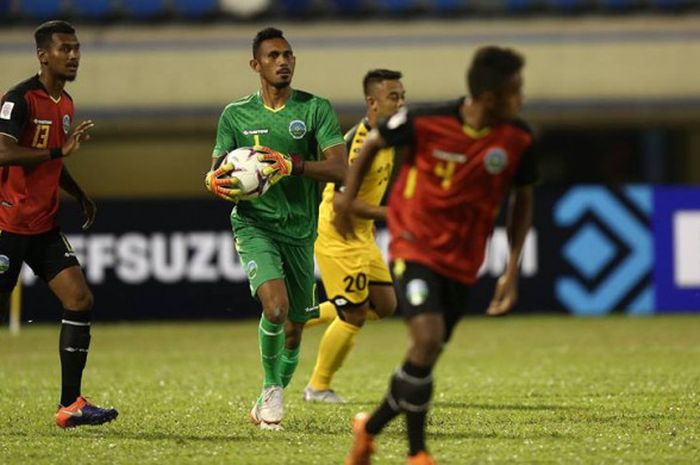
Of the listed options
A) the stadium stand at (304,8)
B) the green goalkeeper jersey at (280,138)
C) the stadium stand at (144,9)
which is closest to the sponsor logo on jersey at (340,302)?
the green goalkeeper jersey at (280,138)

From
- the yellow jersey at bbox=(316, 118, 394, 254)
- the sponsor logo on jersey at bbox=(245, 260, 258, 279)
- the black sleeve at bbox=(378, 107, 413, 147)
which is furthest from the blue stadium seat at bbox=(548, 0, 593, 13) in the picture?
the black sleeve at bbox=(378, 107, 413, 147)

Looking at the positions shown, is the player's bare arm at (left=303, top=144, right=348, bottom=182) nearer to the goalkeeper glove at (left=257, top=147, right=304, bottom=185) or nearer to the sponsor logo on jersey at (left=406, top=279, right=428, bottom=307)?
the goalkeeper glove at (left=257, top=147, right=304, bottom=185)

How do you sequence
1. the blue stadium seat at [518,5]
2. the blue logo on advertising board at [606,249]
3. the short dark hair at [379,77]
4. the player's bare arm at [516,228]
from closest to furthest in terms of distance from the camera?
the player's bare arm at [516,228] → the short dark hair at [379,77] → the blue logo on advertising board at [606,249] → the blue stadium seat at [518,5]

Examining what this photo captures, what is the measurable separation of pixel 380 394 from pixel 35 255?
3.11 metres

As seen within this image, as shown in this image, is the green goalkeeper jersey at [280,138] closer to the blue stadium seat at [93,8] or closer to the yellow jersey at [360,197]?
the yellow jersey at [360,197]

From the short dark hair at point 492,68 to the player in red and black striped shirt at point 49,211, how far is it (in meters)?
2.94

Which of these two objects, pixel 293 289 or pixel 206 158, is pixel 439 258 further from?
pixel 206 158

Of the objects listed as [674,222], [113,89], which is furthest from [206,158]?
[674,222]

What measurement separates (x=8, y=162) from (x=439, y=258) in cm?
285

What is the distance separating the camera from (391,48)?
883 inches

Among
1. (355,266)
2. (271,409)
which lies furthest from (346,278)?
(271,409)

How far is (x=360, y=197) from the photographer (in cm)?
1075

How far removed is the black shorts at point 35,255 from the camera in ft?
29.3

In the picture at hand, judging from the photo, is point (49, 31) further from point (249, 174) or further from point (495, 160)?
point (495, 160)
